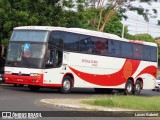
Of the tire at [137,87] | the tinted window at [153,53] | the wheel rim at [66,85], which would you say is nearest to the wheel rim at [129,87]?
the tire at [137,87]

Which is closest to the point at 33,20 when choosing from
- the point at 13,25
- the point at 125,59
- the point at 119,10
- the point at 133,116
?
the point at 13,25

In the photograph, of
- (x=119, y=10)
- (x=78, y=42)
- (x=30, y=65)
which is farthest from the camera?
(x=119, y=10)

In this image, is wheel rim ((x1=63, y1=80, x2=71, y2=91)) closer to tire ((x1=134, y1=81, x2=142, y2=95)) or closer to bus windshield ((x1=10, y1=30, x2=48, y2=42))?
bus windshield ((x1=10, y1=30, x2=48, y2=42))

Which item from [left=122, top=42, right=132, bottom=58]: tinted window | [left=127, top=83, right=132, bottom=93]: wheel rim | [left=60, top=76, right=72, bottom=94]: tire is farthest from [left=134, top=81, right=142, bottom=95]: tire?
[left=60, top=76, right=72, bottom=94]: tire

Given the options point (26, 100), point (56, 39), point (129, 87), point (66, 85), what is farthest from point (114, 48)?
point (26, 100)

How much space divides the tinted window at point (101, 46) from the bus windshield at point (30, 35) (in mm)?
4296

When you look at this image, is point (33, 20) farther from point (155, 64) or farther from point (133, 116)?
point (133, 116)

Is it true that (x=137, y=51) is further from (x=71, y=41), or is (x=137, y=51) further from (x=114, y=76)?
(x=71, y=41)

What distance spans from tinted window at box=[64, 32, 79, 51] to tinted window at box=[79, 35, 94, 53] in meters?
0.37

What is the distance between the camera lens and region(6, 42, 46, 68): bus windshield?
24438 mm

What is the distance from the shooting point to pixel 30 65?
80.7 feet

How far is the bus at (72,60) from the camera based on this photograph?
80.8 ft

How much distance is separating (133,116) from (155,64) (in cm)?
1824

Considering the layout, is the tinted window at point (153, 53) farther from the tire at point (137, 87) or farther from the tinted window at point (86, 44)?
the tinted window at point (86, 44)
